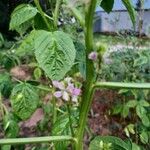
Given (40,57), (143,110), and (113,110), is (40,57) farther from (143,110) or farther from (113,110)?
(113,110)

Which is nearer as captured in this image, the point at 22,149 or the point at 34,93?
the point at 34,93

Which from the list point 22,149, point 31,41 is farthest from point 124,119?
point 31,41

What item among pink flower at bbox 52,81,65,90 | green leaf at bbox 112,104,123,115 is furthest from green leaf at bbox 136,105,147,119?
pink flower at bbox 52,81,65,90

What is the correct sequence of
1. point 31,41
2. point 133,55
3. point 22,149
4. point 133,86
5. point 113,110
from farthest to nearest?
point 133,55 < point 113,110 < point 22,149 < point 31,41 < point 133,86

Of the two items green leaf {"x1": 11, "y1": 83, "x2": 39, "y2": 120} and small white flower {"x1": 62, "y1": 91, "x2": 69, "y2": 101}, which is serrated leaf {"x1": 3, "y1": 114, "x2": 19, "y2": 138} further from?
small white flower {"x1": 62, "y1": 91, "x2": 69, "y2": 101}

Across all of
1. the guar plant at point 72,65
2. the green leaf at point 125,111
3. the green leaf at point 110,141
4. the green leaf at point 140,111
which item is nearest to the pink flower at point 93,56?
the guar plant at point 72,65

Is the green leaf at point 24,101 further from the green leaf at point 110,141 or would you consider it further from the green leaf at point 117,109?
the green leaf at point 117,109
